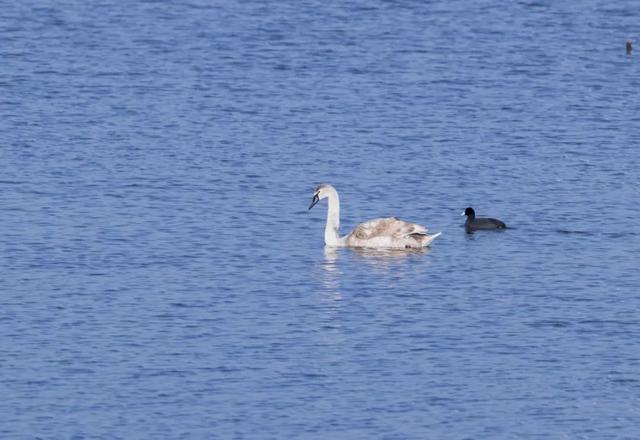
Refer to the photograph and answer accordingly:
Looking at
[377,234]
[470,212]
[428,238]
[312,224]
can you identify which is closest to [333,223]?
[377,234]

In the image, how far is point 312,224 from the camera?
98.6ft

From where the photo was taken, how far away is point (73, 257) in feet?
87.3

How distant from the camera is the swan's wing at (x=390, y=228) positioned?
1093 inches

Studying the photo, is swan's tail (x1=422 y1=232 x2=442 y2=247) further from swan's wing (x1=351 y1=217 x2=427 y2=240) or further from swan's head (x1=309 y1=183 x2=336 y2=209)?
swan's head (x1=309 y1=183 x2=336 y2=209)

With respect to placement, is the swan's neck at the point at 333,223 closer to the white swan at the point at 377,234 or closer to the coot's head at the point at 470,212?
the white swan at the point at 377,234

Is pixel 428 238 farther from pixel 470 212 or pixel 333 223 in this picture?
pixel 333 223

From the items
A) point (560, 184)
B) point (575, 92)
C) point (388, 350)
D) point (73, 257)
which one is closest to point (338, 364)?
point (388, 350)

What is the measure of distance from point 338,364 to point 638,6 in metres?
35.3

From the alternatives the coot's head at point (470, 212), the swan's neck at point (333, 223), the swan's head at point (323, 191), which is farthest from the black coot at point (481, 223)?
the swan's head at point (323, 191)

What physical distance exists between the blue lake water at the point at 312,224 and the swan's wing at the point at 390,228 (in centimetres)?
37

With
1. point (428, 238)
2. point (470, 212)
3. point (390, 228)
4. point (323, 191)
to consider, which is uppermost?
point (323, 191)

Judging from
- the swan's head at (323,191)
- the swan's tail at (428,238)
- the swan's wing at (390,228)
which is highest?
the swan's head at (323,191)

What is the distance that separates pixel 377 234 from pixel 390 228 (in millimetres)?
331

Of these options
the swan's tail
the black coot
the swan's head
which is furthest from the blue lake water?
the swan's head
